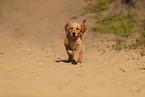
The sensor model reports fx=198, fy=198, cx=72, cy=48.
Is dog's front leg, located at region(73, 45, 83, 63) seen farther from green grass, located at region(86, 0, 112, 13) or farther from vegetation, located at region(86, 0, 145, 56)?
green grass, located at region(86, 0, 112, 13)

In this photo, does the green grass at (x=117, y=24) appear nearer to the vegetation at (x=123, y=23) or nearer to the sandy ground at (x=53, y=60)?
the vegetation at (x=123, y=23)

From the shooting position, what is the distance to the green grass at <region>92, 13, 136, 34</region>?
10157mm

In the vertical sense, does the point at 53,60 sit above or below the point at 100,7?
below

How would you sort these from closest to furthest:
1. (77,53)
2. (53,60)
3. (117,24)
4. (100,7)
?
(77,53), (53,60), (117,24), (100,7)

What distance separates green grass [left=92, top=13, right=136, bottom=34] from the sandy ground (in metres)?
0.46

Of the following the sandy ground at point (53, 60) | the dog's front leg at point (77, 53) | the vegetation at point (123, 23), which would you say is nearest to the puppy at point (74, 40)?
the dog's front leg at point (77, 53)

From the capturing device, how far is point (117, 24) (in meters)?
10.5

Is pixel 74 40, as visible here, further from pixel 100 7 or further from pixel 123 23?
pixel 100 7

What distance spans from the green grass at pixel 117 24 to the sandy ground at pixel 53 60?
46cm

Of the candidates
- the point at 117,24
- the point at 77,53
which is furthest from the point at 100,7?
the point at 77,53

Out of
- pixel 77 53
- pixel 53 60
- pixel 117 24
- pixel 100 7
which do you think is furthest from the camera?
pixel 100 7

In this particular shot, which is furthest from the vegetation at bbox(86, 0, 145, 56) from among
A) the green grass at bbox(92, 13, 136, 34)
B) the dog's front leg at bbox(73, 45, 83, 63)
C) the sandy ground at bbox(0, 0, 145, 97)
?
the dog's front leg at bbox(73, 45, 83, 63)

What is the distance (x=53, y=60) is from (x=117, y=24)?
5071 mm

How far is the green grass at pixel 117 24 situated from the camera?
33.3 feet
